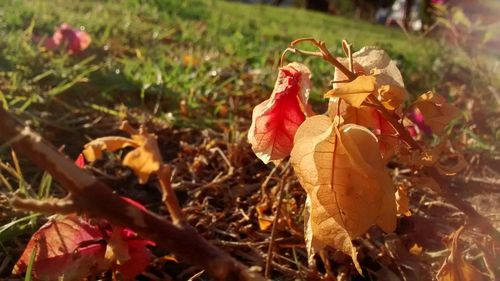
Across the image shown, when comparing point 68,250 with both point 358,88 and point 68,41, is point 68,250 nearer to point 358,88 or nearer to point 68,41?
point 358,88

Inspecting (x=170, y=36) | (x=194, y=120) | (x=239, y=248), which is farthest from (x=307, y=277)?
(x=170, y=36)

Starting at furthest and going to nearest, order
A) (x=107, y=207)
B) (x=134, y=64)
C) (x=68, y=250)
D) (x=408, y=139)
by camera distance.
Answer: (x=134, y=64) < (x=68, y=250) < (x=408, y=139) < (x=107, y=207)

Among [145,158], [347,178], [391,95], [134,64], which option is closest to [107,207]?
[145,158]

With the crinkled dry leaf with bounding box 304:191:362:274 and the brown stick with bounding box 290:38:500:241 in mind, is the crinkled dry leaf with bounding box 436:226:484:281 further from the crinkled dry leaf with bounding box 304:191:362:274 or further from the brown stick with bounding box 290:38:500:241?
the crinkled dry leaf with bounding box 304:191:362:274

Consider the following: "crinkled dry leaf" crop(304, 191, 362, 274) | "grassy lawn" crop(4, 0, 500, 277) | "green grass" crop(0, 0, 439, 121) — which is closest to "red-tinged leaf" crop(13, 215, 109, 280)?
"grassy lawn" crop(4, 0, 500, 277)

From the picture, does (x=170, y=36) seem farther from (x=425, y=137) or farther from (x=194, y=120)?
(x=425, y=137)

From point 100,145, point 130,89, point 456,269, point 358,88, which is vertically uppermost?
point 358,88
